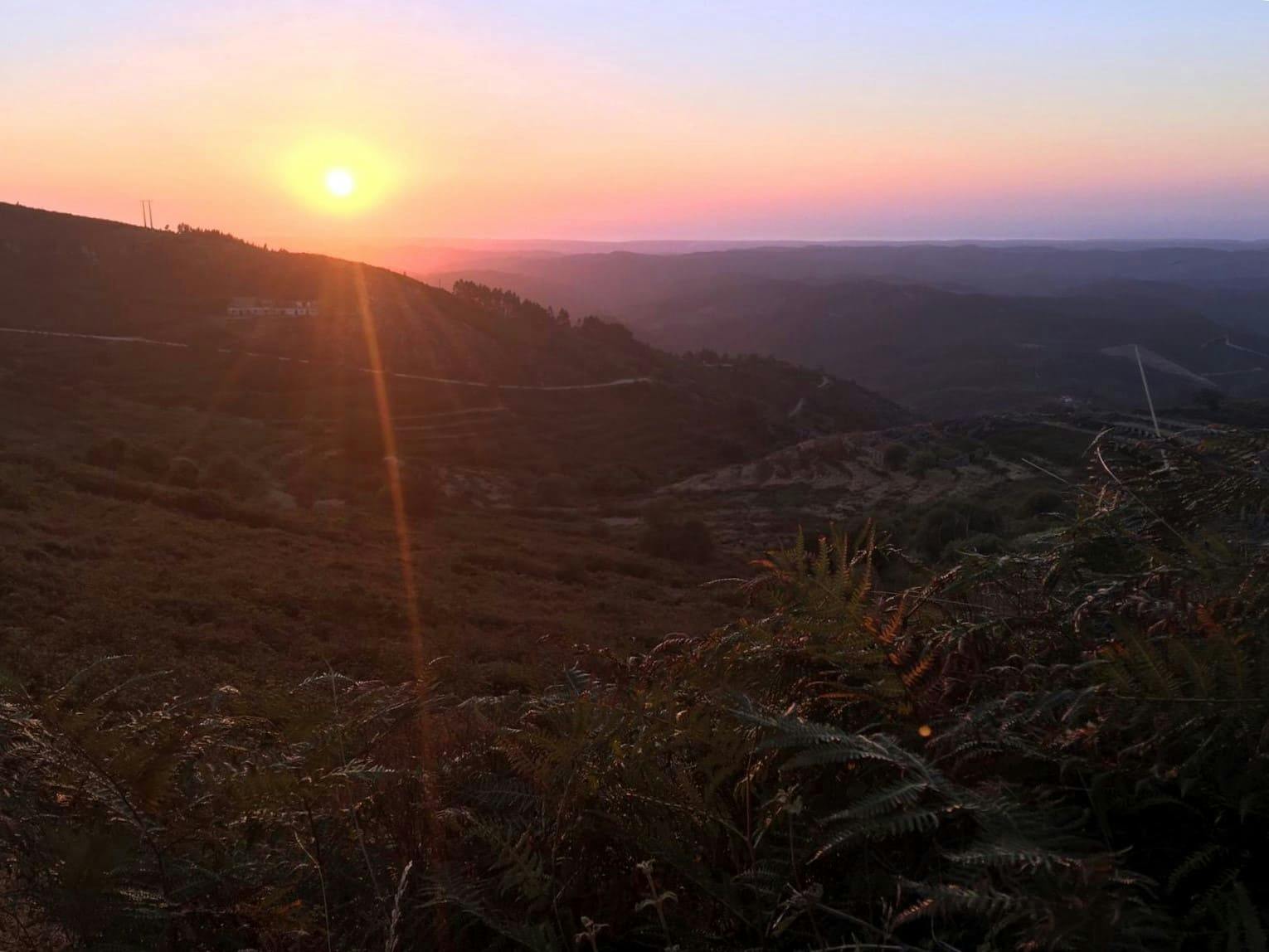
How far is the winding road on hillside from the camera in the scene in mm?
46656

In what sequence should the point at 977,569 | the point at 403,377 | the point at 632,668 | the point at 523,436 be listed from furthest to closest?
the point at 403,377 < the point at 523,436 < the point at 632,668 < the point at 977,569

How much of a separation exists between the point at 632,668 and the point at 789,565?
626 millimetres

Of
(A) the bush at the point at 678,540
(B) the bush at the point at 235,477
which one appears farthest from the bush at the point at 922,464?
(B) the bush at the point at 235,477

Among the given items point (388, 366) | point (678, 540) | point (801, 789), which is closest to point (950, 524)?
point (678, 540)

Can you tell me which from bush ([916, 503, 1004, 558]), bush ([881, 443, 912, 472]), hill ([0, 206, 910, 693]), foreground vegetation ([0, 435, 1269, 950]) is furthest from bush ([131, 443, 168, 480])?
foreground vegetation ([0, 435, 1269, 950])

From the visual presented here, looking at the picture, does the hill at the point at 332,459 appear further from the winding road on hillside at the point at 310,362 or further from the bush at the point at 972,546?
the bush at the point at 972,546

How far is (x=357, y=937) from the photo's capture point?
65.7 inches

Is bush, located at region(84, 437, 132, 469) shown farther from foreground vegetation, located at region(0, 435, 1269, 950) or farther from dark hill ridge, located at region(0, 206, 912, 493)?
foreground vegetation, located at region(0, 435, 1269, 950)

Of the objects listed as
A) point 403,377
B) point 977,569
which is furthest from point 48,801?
point 403,377

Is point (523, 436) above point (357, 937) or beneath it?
beneath

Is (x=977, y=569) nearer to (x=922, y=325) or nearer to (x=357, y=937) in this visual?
(x=357, y=937)

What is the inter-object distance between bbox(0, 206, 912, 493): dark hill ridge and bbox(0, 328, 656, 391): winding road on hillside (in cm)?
31

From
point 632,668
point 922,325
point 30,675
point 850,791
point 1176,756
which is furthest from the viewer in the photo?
point 922,325

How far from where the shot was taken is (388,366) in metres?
53.3
